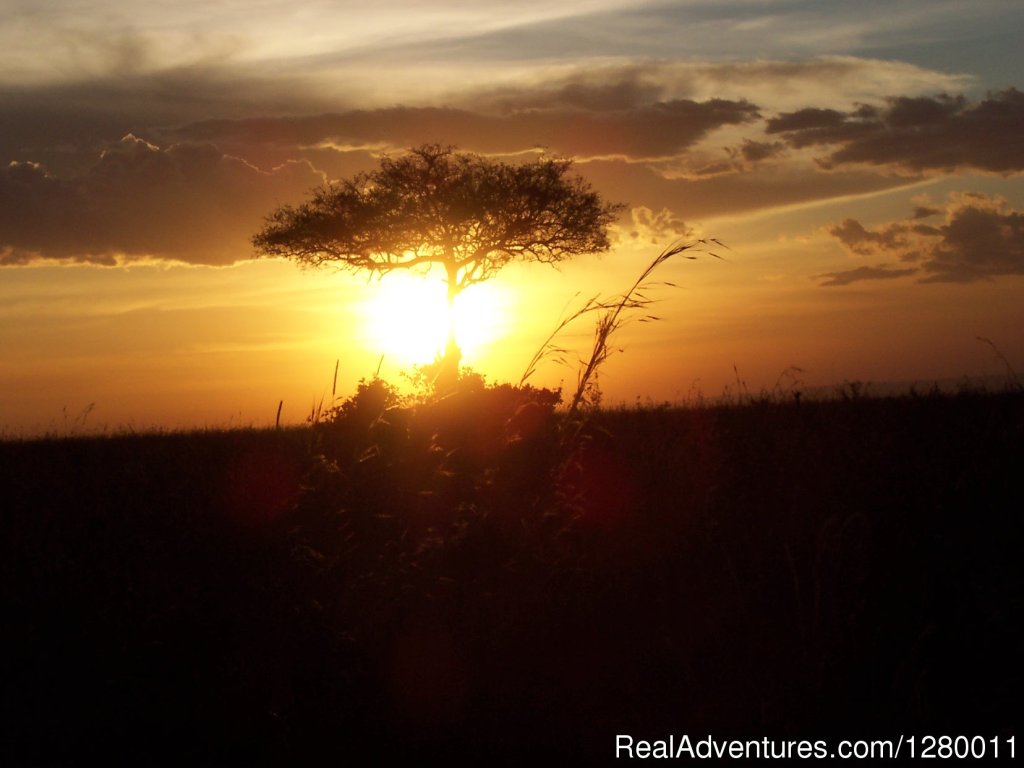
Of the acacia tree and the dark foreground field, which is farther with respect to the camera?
the acacia tree

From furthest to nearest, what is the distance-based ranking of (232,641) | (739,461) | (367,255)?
(367,255)
(739,461)
(232,641)

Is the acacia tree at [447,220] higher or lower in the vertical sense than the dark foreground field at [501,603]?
higher

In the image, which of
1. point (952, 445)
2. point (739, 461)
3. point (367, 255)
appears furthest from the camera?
point (367, 255)

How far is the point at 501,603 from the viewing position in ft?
15.9

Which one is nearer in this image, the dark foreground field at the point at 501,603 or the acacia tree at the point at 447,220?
the dark foreground field at the point at 501,603

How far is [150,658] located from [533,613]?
78.3 inches

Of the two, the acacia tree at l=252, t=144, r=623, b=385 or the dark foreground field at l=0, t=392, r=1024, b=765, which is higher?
the acacia tree at l=252, t=144, r=623, b=385

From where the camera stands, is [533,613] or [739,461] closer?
[533,613]

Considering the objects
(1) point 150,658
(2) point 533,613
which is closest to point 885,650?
(2) point 533,613

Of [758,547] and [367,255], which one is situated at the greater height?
[367,255]

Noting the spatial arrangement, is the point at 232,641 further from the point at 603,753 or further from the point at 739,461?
the point at 739,461

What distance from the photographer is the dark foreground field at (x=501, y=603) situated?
3955 mm

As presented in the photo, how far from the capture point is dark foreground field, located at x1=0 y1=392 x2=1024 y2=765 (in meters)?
3.96

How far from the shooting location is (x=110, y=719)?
4203mm
